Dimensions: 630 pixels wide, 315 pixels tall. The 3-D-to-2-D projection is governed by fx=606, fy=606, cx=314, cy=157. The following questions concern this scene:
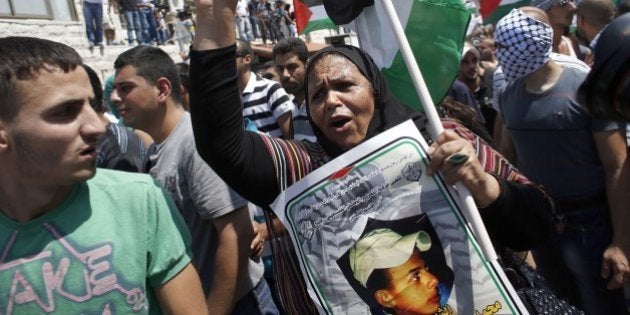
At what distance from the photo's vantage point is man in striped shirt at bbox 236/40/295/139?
4277 millimetres

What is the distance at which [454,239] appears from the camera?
62.7 inches

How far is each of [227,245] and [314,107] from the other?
27.2 inches

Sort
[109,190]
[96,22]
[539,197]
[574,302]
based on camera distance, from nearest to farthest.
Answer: [109,190] → [539,197] → [574,302] → [96,22]

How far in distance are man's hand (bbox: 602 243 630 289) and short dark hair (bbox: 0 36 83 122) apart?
2.25m

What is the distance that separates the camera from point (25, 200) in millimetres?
1572

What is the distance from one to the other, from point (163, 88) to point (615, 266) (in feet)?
6.78

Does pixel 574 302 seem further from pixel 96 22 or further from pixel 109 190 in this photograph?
pixel 96 22

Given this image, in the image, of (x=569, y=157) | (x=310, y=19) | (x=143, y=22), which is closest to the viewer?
(x=569, y=157)

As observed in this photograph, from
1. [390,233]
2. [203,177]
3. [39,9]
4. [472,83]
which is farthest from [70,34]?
[390,233]

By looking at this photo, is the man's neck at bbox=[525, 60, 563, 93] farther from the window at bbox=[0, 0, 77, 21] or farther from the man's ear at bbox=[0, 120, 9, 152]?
the window at bbox=[0, 0, 77, 21]

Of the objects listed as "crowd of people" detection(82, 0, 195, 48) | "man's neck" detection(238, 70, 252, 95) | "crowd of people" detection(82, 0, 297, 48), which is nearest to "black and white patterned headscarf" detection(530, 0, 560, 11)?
"man's neck" detection(238, 70, 252, 95)

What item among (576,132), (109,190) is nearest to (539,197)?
(576,132)

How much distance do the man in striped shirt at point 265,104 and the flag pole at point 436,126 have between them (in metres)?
2.62

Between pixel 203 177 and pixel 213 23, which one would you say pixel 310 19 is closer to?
pixel 203 177
